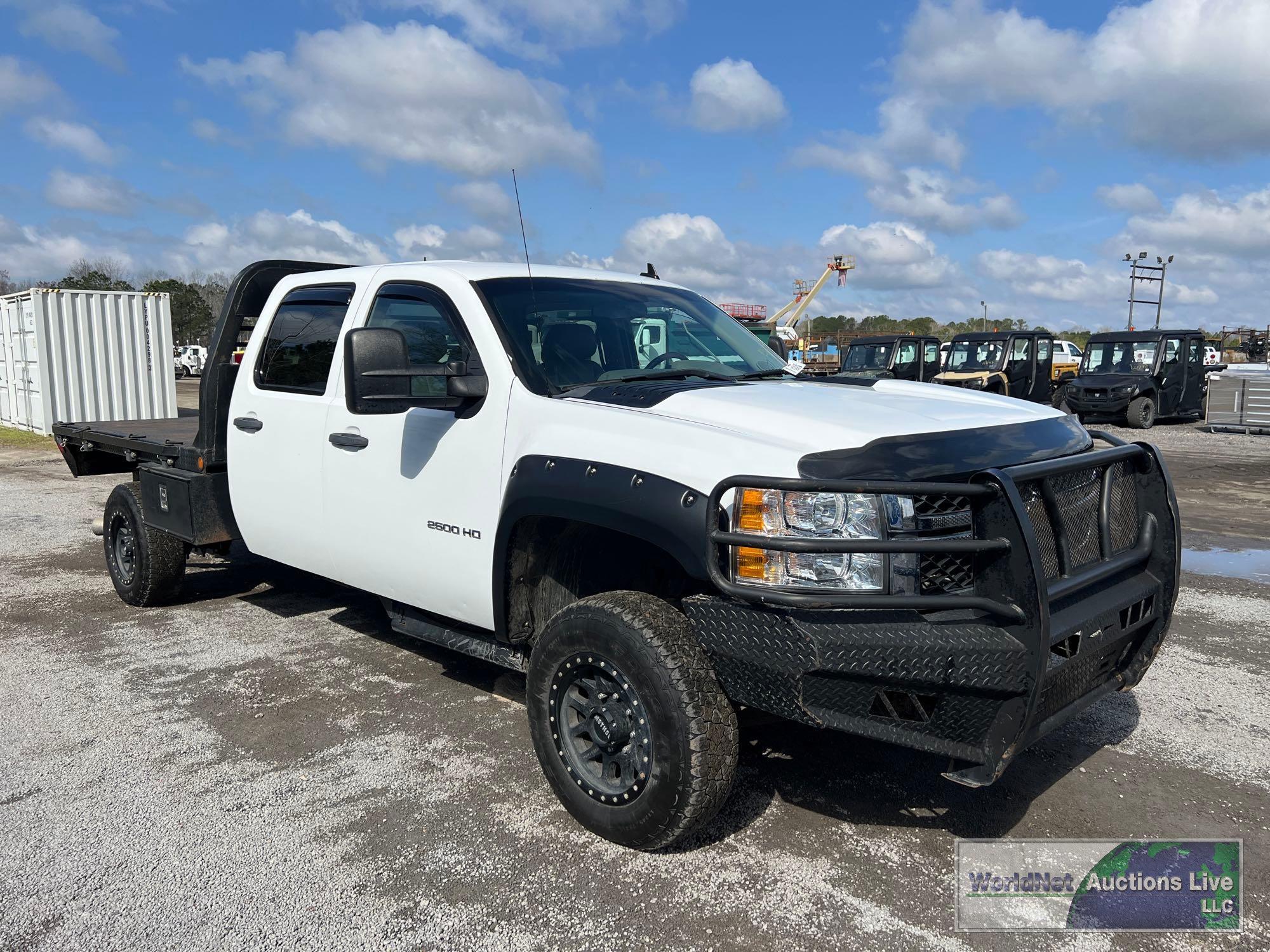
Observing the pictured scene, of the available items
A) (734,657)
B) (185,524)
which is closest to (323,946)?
(734,657)

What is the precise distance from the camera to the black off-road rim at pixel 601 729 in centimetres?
311

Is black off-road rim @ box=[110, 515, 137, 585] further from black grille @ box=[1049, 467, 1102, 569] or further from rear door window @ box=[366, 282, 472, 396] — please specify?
black grille @ box=[1049, 467, 1102, 569]

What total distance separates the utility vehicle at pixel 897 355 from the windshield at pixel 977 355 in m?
0.69

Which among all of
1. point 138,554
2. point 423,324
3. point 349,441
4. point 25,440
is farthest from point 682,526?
point 25,440

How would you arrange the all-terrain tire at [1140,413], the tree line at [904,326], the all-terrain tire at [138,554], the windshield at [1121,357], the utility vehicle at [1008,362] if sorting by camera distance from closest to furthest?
1. the all-terrain tire at [138,554]
2. the all-terrain tire at [1140,413]
3. the windshield at [1121,357]
4. the utility vehicle at [1008,362]
5. the tree line at [904,326]

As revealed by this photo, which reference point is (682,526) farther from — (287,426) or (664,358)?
(287,426)

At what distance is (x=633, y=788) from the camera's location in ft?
10.3

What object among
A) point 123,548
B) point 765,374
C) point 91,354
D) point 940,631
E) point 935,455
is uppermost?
point 765,374

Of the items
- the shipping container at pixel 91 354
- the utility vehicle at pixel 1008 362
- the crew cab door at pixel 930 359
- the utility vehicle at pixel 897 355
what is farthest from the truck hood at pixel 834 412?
the crew cab door at pixel 930 359

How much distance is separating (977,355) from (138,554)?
68.9 ft

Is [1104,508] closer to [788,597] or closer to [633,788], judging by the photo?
[788,597]

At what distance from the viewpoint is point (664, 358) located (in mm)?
4191

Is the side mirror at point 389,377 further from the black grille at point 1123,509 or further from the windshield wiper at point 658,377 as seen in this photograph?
the black grille at point 1123,509

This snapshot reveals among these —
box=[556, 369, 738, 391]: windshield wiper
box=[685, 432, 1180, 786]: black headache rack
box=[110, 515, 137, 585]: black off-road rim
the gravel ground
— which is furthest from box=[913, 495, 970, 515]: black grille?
box=[110, 515, 137, 585]: black off-road rim
